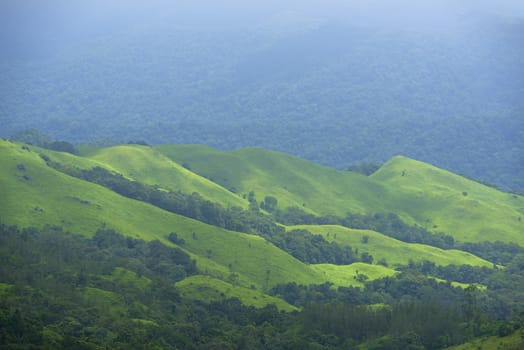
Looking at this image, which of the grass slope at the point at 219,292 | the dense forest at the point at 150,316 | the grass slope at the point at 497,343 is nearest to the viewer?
the grass slope at the point at 497,343

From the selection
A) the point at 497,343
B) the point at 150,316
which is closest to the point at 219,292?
the point at 150,316

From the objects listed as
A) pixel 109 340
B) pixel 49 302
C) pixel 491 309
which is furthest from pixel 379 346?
pixel 491 309

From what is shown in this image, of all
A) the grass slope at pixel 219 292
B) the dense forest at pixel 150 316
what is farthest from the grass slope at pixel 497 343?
the grass slope at pixel 219 292

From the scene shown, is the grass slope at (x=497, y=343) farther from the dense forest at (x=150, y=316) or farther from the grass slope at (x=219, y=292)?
the grass slope at (x=219, y=292)

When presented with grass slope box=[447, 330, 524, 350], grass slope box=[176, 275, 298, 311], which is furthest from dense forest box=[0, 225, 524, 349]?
grass slope box=[176, 275, 298, 311]

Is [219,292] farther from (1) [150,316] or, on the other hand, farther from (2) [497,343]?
(2) [497,343]

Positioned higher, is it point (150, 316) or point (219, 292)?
point (219, 292)

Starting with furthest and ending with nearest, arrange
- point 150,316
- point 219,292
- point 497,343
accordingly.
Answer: point 219,292
point 150,316
point 497,343

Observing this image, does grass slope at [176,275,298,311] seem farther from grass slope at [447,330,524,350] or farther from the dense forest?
grass slope at [447,330,524,350]

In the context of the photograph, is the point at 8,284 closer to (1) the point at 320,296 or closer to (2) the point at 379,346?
(2) the point at 379,346
